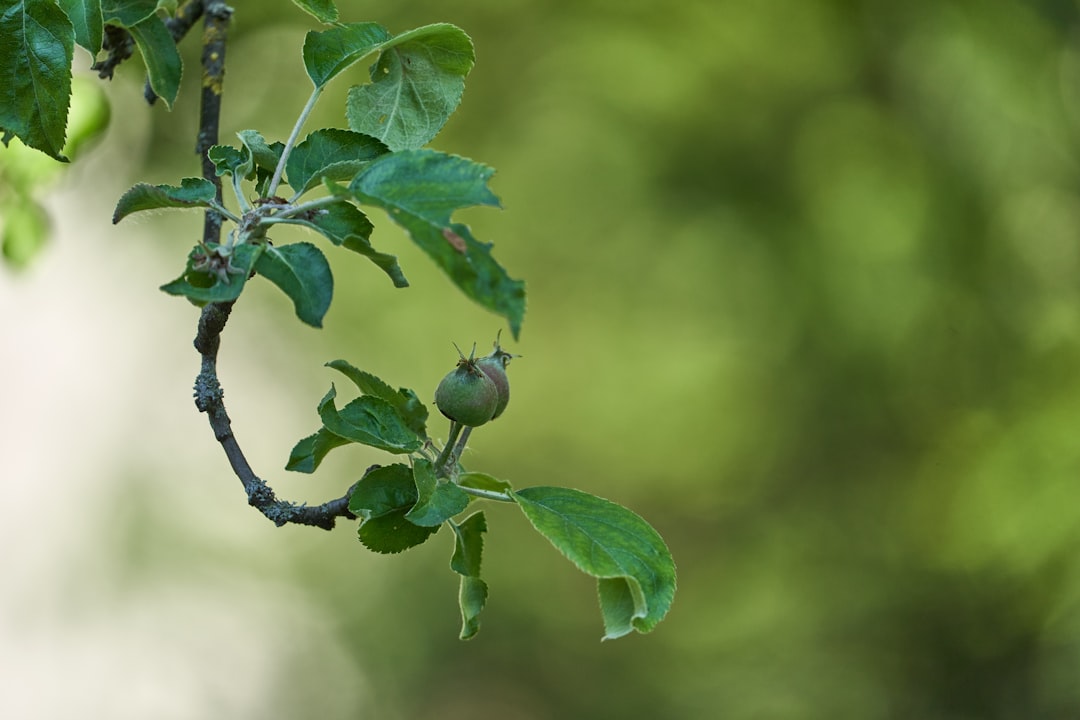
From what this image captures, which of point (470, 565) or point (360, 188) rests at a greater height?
point (360, 188)

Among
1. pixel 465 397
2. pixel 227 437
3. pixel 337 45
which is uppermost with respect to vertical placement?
pixel 337 45

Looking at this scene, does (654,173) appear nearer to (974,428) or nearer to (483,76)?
(483,76)

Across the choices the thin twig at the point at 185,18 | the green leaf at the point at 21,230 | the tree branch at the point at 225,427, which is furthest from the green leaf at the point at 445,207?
the green leaf at the point at 21,230

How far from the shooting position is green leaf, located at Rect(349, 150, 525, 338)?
471mm

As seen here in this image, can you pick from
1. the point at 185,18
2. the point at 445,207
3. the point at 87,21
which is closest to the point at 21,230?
the point at 185,18

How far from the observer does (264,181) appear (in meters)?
0.68

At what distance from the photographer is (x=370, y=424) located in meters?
0.66

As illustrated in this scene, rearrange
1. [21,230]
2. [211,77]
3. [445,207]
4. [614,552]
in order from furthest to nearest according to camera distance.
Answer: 1. [21,230]
2. [211,77]
3. [614,552]
4. [445,207]

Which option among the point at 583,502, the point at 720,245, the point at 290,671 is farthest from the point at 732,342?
the point at 583,502

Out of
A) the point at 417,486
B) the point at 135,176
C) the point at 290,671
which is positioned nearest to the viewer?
the point at 417,486

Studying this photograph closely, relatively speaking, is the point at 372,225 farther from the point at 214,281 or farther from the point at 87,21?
the point at 87,21

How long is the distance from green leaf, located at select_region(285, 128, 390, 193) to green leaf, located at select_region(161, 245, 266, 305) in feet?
0.29

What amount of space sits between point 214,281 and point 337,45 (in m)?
0.22

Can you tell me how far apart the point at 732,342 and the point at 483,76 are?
3.45 feet
